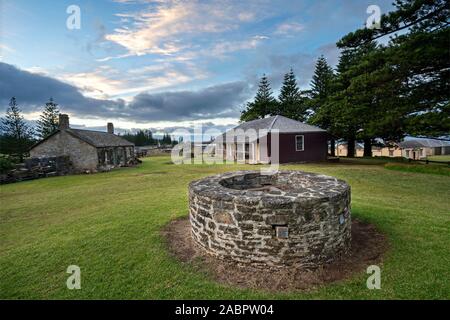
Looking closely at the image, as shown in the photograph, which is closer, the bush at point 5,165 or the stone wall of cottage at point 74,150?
the bush at point 5,165

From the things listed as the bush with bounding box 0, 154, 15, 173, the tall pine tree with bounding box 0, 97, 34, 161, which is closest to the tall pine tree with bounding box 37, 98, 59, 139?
the tall pine tree with bounding box 0, 97, 34, 161

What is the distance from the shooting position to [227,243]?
4.93 m

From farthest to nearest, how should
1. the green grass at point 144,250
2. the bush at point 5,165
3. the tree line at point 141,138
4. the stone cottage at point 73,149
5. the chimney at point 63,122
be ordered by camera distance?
the tree line at point 141,138
the stone cottage at point 73,149
the chimney at point 63,122
the bush at point 5,165
the green grass at point 144,250

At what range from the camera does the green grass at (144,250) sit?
4.13 m

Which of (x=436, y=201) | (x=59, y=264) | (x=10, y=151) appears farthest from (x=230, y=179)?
(x=10, y=151)

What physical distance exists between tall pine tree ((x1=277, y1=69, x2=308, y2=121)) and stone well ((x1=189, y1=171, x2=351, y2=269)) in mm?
33554

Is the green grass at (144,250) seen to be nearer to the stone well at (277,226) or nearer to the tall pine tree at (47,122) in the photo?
the stone well at (277,226)

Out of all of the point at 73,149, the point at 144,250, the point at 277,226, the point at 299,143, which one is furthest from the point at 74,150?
the point at 277,226

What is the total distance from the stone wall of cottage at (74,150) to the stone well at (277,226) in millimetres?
21153

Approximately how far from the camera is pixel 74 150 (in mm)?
22562

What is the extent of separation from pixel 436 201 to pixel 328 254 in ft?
23.8

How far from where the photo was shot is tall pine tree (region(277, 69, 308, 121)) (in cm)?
3666

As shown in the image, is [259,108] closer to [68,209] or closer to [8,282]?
[68,209]

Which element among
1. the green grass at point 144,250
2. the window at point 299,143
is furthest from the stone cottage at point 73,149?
the window at point 299,143
